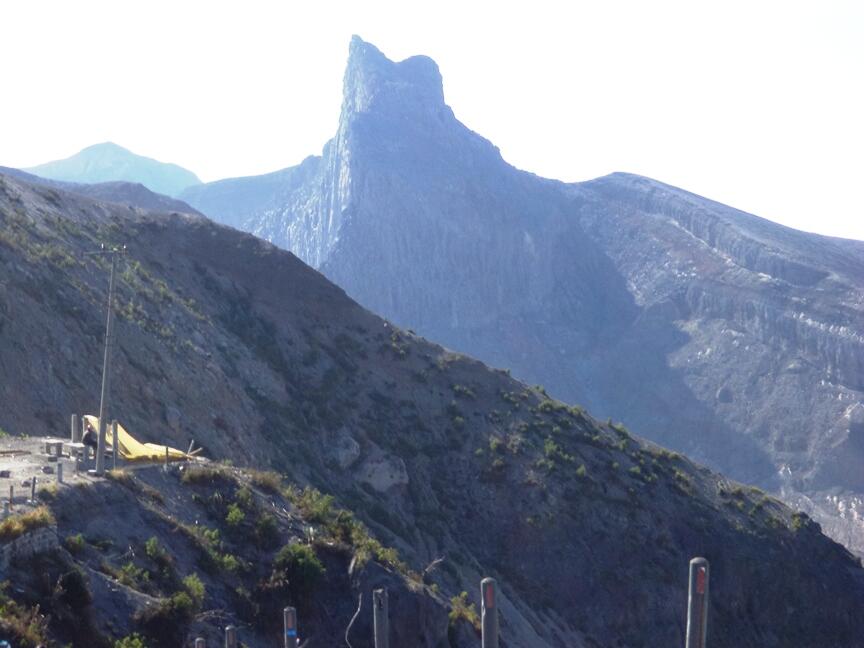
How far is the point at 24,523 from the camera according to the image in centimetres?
1465

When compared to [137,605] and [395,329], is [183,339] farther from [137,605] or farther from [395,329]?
[137,605]

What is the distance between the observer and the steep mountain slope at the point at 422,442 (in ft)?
124

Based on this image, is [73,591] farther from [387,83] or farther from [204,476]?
[387,83]

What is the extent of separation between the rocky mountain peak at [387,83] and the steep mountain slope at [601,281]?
30 cm

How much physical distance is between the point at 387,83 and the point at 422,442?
4832 inches

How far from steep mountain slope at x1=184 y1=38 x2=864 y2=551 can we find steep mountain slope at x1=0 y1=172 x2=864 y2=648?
208 feet

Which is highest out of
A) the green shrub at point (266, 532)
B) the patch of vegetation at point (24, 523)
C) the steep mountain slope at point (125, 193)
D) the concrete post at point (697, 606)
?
the steep mountain slope at point (125, 193)

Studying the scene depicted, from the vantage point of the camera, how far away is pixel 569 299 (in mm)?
149625

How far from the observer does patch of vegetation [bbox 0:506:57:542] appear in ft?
47.0

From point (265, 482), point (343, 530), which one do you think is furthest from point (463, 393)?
point (343, 530)

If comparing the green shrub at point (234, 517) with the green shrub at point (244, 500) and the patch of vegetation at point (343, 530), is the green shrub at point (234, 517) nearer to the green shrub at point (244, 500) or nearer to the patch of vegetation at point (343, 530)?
the green shrub at point (244, 500)

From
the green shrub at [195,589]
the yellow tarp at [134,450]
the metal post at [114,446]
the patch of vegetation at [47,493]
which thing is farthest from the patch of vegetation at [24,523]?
the yellow tarp at [134,450]

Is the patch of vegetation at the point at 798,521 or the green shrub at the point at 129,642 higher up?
the green shrub at the point at 129,642

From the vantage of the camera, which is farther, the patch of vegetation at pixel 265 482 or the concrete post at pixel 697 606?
the patch of vegetation at pixel 265 482
